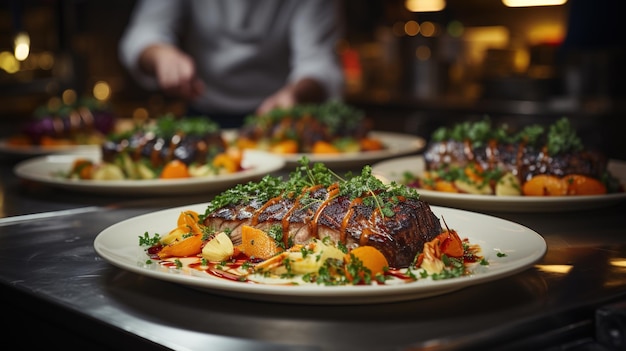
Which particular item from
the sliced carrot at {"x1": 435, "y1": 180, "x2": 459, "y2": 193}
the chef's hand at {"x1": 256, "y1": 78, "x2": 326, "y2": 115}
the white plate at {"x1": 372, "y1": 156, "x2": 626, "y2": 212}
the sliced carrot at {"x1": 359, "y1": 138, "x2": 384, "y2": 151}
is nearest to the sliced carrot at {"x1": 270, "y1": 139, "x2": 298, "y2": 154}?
the sliced carrot at {"x1": 359, "y1": 138, "x2": 384, "y2": 151}

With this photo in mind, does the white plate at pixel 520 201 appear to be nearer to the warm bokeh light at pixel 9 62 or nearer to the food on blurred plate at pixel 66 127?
the food on blurred plate at pixel 66 127

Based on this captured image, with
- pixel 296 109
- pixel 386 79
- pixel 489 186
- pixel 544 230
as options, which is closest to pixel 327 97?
pixel 296 109

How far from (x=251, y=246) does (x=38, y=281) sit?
47 cm

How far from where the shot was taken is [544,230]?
2.22 metres

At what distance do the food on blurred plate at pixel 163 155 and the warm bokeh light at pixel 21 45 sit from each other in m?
4.21

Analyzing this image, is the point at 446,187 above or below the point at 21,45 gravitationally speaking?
below

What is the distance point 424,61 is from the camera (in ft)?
33.4

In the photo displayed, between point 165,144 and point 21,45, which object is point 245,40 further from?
point 165,144

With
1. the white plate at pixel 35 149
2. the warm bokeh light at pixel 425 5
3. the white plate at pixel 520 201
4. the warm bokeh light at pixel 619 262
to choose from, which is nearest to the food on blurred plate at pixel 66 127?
the white plate at pixel 35 149

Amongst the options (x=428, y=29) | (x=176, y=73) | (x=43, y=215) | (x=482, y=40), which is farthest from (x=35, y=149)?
(x=428, y=29)

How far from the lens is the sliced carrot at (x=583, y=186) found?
2.55 meters

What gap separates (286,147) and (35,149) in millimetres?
1256

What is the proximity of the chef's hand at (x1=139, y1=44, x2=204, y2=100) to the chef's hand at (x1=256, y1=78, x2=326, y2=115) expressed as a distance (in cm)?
48

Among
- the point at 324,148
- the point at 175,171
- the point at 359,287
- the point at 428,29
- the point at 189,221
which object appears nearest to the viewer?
the point at 359,287
